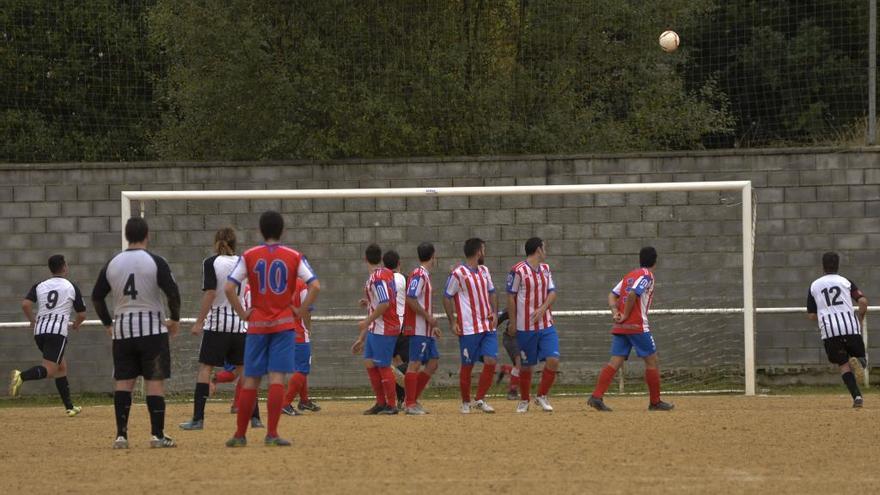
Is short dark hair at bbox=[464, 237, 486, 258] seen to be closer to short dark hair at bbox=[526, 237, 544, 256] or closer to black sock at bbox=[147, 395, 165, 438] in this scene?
short dark hair at bbox=[526, 237, 544, 256]

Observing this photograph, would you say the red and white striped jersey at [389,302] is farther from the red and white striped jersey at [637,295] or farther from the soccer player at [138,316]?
the soccer player at [138,316]

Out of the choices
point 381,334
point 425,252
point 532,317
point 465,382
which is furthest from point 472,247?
point 465,382

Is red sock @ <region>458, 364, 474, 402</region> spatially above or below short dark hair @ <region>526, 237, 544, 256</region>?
below

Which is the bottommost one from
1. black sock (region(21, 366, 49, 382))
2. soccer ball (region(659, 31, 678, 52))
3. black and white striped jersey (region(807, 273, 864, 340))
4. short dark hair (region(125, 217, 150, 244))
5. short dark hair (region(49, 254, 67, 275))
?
black sock (region(21, 366, 49, 382))

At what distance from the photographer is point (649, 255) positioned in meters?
13.5

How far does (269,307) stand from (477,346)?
4.14m

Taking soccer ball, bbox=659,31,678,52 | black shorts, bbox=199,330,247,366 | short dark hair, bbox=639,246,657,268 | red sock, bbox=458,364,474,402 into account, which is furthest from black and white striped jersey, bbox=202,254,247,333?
soccer ball, bbox=659,31,678,52

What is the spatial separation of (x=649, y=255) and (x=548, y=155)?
4123 mm

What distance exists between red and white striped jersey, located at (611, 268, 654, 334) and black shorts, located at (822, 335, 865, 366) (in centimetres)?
222

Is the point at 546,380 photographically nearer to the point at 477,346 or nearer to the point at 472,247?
the point at 477,346

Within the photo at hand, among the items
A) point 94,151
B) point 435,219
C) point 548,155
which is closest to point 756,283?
point 548,155

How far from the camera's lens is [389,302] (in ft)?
44.7

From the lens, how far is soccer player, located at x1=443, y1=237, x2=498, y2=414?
44.9ft

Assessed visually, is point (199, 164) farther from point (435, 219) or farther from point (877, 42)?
point (877, 42)
